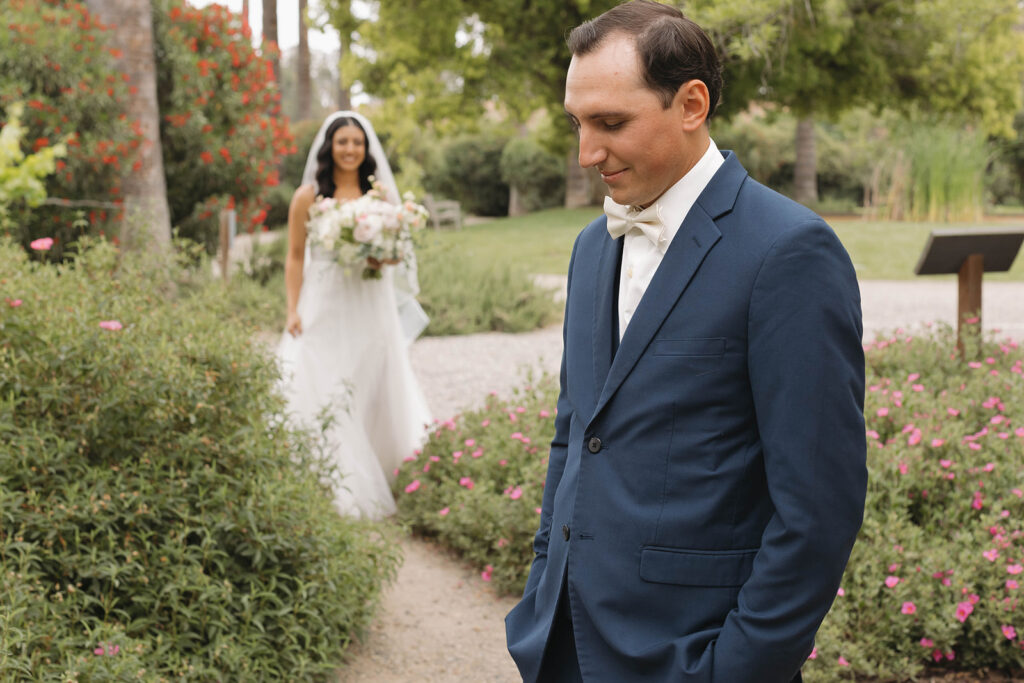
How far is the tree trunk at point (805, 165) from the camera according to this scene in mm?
27406

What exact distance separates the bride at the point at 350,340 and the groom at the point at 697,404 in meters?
4.20

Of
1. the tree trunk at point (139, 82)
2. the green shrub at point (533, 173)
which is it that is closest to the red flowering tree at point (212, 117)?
the tree trunk at point (139, 82)

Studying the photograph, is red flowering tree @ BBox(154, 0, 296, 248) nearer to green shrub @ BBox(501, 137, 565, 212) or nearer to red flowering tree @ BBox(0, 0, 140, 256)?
red flowering tree @ BBox(0, 0, 140, 256)

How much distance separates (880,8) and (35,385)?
20013mm

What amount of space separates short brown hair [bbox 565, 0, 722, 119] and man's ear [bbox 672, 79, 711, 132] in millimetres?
11

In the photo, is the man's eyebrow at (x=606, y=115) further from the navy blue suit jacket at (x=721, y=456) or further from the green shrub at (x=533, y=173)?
the green shrub at (x=533, y=173)

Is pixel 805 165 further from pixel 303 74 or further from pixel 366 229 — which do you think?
pixel 366 229

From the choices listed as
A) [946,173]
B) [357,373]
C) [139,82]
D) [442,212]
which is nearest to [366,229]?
[357,373]

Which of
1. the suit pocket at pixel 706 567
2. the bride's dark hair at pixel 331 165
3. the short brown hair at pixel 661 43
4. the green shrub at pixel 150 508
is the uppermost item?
the short brown hair at pixel 661 43

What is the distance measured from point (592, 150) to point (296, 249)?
466 centimetres

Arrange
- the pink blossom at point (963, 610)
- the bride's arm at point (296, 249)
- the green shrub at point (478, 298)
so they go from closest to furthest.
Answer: the pink blossom at point (963, 610) → the bride's arm at point (296, 249) → the green shrub at point (478, 298)

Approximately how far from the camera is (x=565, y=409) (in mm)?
2037

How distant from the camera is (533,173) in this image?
31.1 metres

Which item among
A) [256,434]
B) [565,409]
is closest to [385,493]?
[256,434]
